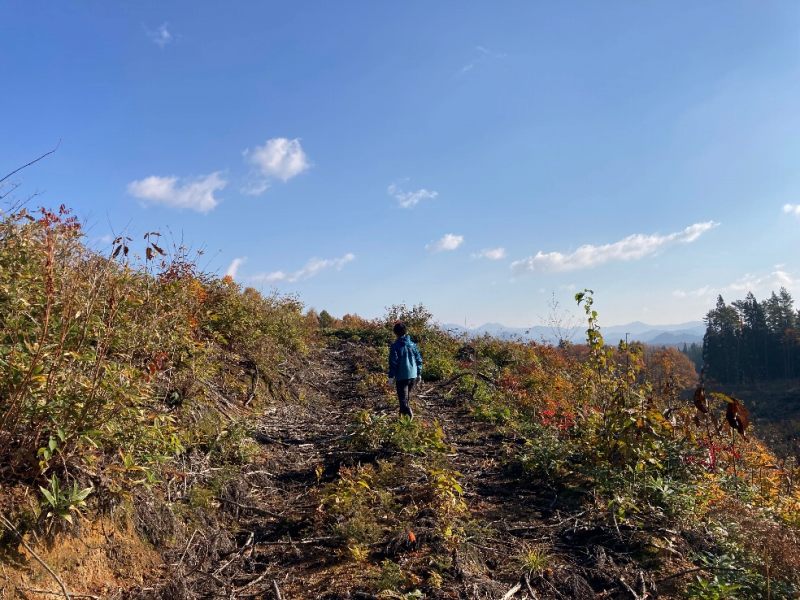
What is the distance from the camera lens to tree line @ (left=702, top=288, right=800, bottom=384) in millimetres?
75812

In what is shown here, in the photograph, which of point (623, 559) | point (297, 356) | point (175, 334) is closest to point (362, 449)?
point (175, 334)

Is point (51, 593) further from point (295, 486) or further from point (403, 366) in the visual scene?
point (403, 366)

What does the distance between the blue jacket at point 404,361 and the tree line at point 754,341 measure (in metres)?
82.5

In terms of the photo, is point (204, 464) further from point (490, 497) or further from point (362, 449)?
point (490, 497)

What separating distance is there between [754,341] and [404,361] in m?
92.5

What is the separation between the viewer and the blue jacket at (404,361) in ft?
28.8

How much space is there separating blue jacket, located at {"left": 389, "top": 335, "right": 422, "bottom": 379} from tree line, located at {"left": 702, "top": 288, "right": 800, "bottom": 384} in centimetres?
8252

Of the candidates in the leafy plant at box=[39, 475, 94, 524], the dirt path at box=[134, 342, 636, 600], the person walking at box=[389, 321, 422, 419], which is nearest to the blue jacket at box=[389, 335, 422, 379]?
the person walking at box=[389, 321, 422, 419]

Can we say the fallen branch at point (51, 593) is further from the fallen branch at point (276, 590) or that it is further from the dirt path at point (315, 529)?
the fallen branch at point (276, 590)

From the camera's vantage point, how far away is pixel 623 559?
431 cm

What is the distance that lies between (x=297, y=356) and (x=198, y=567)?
10.4 meters

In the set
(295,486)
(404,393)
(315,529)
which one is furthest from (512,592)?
(404,393)

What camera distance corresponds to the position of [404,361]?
878 cm

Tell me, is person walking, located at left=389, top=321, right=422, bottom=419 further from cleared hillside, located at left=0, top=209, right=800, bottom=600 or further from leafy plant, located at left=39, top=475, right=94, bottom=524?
leafy plant, located at left=39, top=475, right=94, bottom=524
